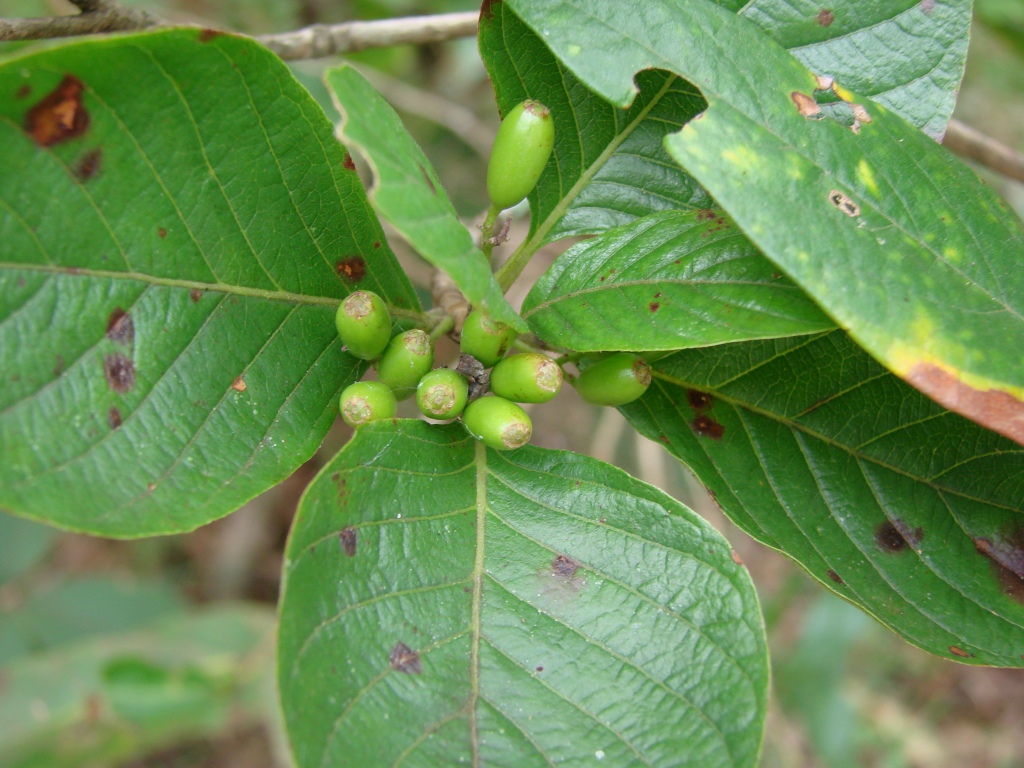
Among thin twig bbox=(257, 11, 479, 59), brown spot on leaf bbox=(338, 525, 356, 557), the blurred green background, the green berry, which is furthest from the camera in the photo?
the blurred green background

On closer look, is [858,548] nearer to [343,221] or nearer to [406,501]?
[406,501]

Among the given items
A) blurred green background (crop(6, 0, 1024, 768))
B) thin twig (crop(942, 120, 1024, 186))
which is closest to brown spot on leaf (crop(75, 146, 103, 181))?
blurred green background (crop(6, 0, 1024, 768))

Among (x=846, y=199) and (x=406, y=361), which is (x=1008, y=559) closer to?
(x=846, y=199)

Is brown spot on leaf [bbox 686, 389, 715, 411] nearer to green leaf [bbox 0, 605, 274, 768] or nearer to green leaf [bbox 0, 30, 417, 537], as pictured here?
green leaf [bbox 0, 30, 417, 537]

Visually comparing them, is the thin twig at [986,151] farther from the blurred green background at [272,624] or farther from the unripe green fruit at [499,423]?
the unripe green fruit at [499,423]

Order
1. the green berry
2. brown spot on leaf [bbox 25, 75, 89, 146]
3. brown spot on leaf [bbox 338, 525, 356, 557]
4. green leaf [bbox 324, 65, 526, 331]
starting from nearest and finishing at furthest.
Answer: green leaf [bbox 324, 65, 526, 331] → brown spot on leaf [bbox 25, 75, 89, 146] → brown spot on leaf [bbox 338, 525, 356, 557] → the green berry

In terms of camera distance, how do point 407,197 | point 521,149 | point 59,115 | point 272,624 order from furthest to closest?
1. point 272,624
2. point 521,149
3. point 59,115
4. point 407,197

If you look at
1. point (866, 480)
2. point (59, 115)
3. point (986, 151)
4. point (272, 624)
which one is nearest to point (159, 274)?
point (59, 115)
